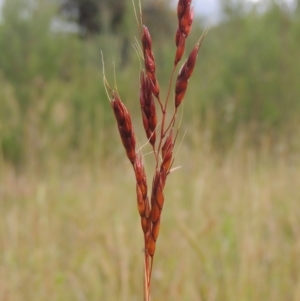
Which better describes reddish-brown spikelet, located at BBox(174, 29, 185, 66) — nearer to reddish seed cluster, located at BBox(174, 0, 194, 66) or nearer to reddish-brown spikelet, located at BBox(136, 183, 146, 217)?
reddish seed cluster, located at BBox(174, 0, 194, 66)

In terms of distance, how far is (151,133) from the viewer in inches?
14.7

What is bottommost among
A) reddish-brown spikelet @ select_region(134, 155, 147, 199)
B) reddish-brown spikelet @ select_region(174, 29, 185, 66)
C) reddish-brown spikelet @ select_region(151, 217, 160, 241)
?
reddish-brown spikelet @ select_region(151, 217, 160, 241)

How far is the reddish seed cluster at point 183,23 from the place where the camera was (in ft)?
1.30

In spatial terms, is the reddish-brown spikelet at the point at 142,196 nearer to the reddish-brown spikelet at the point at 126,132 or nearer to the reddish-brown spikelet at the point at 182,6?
the reddish-brown spikelet at the point at 126,132

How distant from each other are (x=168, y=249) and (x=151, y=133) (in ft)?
5.27

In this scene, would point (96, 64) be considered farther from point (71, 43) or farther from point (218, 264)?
point (218, 264)

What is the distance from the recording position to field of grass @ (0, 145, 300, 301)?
1507mm

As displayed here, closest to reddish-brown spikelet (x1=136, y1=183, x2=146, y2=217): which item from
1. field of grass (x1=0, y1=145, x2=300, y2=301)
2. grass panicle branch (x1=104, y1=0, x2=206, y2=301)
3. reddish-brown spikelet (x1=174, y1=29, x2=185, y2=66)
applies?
grass panicle branch (x1=104, y1=0, x2=206, y2=301)

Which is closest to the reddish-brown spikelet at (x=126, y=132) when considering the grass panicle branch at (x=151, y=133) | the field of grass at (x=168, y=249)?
the grass panicle branch at (x=151, y=133)

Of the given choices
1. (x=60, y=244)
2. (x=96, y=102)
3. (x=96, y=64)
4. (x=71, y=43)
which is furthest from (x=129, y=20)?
(x=60, y=244)

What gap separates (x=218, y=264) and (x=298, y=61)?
4987 millimetres

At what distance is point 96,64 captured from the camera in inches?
344

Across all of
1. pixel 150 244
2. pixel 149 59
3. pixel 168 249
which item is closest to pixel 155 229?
pixel 150 244

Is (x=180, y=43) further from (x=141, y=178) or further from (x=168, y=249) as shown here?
(x=168, y=249)
